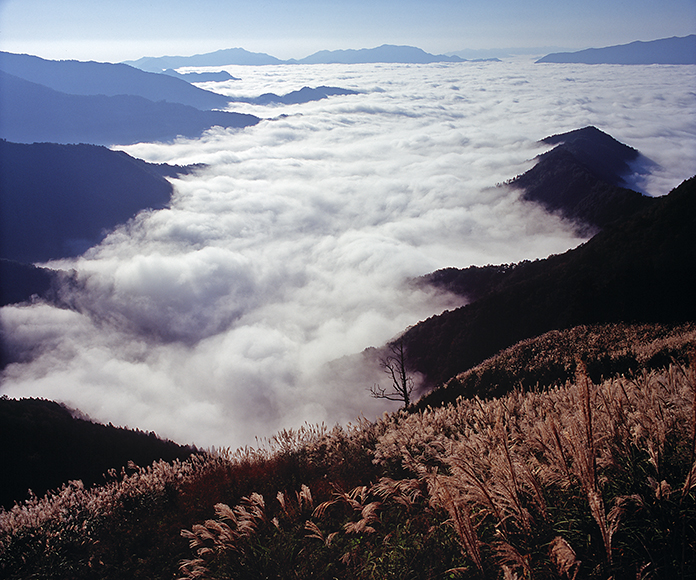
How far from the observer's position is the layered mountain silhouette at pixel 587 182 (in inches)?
4146

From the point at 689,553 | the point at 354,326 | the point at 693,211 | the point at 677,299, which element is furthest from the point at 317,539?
the point at 354,326

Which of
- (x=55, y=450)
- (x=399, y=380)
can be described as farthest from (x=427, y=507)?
(x=399, y=380)

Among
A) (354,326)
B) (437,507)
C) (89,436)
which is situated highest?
(437,507)

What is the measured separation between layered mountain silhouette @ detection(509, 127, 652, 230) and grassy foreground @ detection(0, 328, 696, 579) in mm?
105041

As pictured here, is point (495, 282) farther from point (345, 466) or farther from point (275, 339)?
point (275, 339)

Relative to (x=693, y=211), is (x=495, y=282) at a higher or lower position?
lower

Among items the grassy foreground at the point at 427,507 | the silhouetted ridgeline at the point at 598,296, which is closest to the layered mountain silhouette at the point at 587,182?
the silhouetted ridgeline at the point at 598,296

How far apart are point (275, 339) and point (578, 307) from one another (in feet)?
423

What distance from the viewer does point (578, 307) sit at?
2958cm

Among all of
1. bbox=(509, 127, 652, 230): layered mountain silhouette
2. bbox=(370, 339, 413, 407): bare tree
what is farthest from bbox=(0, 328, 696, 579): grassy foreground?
bbox=(509, 127, 652, 230): layered mountain silhouette

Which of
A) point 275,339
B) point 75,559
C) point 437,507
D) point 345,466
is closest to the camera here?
point 437,507

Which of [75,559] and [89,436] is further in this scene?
[89,436]

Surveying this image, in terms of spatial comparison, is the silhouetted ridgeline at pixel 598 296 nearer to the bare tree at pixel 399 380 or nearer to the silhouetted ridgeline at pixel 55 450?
the bare tree at pixel 399 380

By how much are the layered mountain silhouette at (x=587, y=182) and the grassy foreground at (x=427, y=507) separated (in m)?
105
